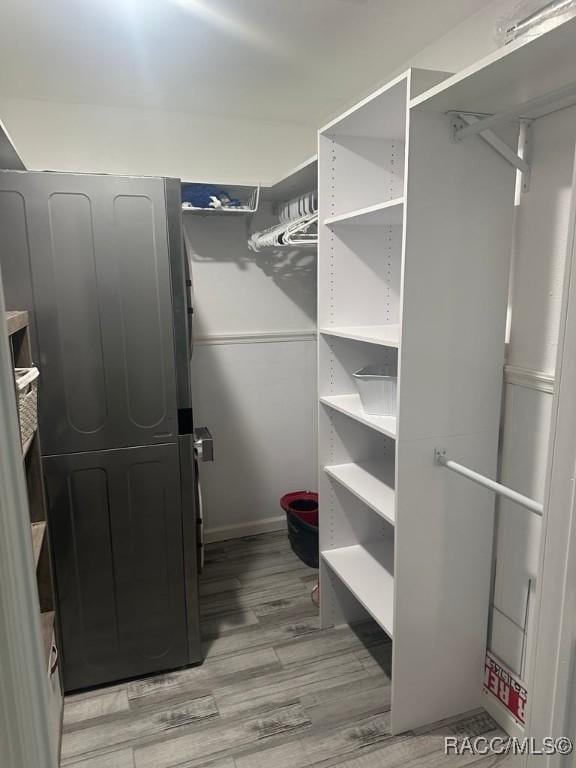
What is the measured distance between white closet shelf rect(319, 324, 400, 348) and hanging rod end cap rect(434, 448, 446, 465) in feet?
1.23

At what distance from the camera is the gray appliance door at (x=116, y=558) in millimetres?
1854

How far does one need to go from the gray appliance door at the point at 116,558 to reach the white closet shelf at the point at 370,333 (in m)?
0.77

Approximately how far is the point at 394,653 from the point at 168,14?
2.27 metres

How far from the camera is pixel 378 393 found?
186cm

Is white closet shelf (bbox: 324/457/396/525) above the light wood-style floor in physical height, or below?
above

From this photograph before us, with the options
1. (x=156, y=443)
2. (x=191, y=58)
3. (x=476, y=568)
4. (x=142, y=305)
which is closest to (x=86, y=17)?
(x=191, y=58)

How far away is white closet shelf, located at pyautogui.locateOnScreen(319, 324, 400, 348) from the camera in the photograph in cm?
170

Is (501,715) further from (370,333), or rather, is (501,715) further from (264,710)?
(370,333)

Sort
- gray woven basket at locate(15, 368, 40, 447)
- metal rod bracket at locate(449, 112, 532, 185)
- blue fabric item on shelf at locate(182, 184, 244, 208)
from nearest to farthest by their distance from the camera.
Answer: gray woven basket at locate(15, 368, 40, 447), metal rod bracket at locate(449, 112, 532, 185), blue fabric item on shelf at locate(182, 184, 244, 208)

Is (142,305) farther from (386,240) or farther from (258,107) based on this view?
(258,107)

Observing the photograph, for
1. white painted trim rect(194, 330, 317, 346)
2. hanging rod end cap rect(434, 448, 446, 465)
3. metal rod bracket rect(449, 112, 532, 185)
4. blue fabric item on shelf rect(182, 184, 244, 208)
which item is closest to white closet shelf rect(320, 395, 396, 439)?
hanging rod end cap rect(434, 448, 446, 465)

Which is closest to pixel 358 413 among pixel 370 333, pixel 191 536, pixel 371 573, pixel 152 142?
pixel 370 333

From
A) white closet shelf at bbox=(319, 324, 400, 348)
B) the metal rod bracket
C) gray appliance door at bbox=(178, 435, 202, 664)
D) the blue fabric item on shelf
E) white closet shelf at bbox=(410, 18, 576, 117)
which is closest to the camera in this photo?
white closet shelf at bbox=(410, 18, 576, 117)

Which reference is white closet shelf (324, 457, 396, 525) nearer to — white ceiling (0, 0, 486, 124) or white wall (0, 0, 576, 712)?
white wall (0, 0, 576, 712)
